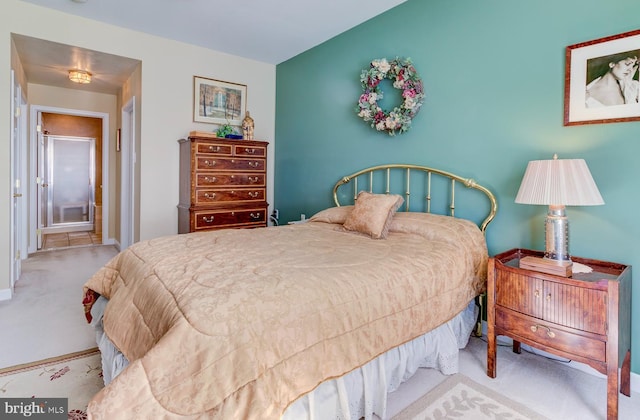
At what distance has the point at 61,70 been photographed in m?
4.54

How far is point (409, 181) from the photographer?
10.6 feet

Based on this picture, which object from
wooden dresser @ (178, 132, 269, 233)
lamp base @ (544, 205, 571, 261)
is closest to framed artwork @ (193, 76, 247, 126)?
wooden dresser @ (178, 132, 269, 233)

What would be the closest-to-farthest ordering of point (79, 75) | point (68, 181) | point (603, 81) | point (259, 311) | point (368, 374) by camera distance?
point (259, 311) < point (368, 374) < point (603, 81) < point (79, 75) < point (68, 181)

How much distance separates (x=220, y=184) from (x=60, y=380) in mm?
2442

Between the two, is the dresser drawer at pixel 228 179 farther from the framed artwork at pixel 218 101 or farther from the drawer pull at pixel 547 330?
the drawer pull at pixel 547 330

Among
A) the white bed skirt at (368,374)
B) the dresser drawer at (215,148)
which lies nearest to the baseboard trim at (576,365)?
the white bed skirt at (368,374)

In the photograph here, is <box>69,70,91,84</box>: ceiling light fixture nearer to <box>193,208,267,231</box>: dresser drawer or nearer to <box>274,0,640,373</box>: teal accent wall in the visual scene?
<box>193,208,267,231</box>: dresser drawer

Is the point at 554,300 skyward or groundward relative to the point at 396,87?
groundward

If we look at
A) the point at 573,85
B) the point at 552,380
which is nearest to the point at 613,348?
the point at 552,380

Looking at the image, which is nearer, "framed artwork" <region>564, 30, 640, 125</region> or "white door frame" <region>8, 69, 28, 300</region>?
"framed artwork" <region>564, 30, 640, 125</region>

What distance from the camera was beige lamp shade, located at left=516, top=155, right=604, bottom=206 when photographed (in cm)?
185

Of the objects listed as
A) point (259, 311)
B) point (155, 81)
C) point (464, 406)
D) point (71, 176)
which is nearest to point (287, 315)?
point (259, 311)

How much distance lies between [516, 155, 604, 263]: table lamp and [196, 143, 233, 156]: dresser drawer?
3.06 meters

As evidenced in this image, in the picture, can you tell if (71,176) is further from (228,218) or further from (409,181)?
(409,181)
